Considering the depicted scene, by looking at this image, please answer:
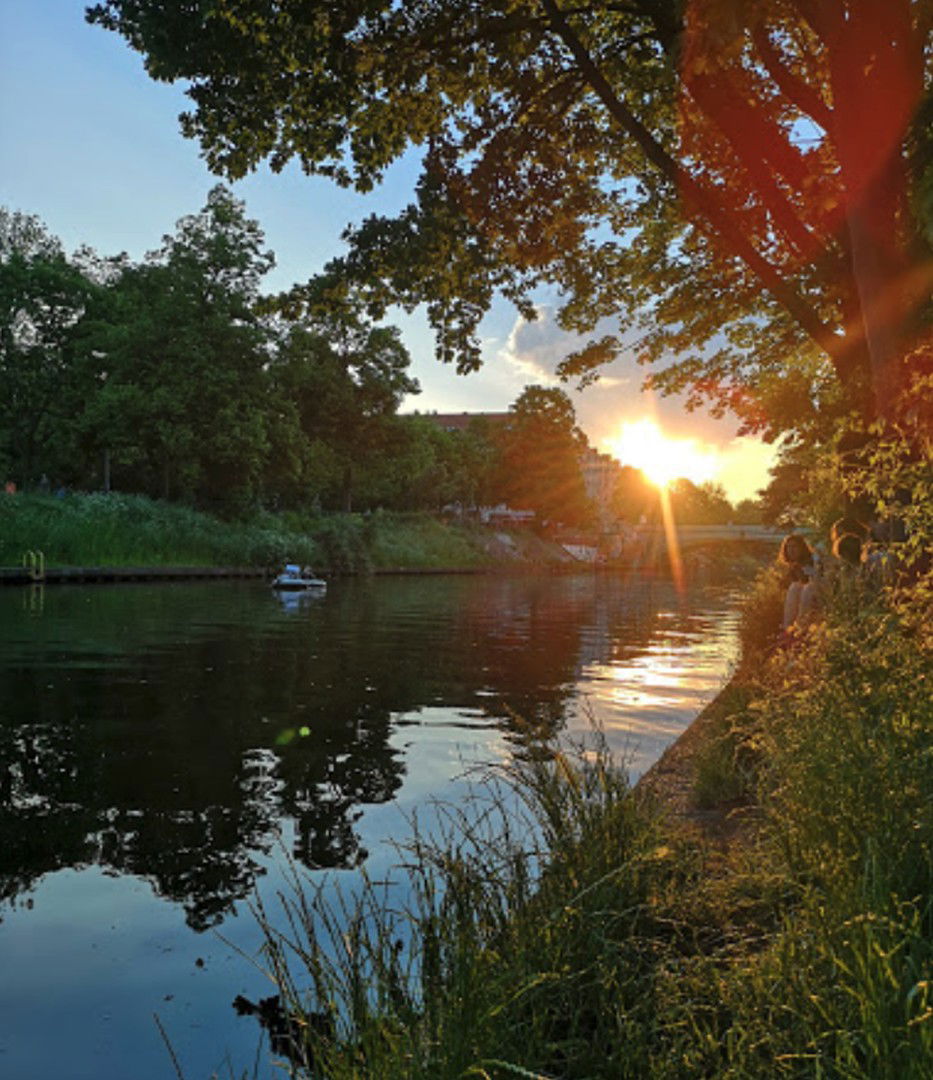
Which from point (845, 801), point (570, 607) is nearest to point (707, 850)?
point (845, 801)

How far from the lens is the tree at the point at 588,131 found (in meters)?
9.30

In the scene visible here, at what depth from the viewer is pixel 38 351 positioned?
55906mm

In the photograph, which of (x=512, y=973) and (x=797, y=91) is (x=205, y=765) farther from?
(x=797, y=91)

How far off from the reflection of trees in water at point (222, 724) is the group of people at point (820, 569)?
3.07 m

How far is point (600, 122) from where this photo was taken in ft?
48.6

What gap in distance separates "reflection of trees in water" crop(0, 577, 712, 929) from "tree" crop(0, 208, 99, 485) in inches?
1246

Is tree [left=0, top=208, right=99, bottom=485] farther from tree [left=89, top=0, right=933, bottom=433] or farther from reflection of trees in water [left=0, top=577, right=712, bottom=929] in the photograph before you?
tree [left=89, top=0, right=933, bottom=433]

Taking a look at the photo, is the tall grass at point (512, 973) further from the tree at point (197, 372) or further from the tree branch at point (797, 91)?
the tree at point (197, 372)

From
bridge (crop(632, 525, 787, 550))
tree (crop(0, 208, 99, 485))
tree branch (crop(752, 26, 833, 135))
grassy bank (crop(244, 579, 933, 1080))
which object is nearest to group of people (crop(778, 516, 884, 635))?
grassy bank (crop(244, 579, 933, 1080))

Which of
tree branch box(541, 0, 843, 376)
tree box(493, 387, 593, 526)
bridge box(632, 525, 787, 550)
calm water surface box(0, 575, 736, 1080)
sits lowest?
calm water surface box(0, 575, 736, 1080)

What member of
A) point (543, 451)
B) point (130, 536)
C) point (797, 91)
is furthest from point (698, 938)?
point (543, 451)

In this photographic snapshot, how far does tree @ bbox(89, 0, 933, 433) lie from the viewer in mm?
9305

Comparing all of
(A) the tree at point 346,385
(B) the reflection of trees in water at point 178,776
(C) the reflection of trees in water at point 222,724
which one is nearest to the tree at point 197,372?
(A) the tree at point 346,385

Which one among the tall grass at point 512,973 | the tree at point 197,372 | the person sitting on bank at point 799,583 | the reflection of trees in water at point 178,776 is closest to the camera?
the tall grass at point 512,973
